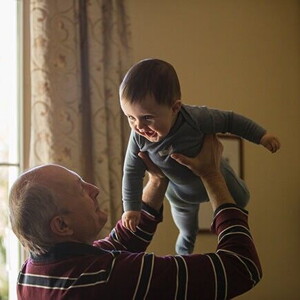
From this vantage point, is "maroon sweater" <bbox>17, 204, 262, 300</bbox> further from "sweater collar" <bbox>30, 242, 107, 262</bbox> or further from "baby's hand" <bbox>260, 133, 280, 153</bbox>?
"baby's hand" <bbox>260, 133, 280, 153</bbox>

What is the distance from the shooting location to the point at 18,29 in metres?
2.55

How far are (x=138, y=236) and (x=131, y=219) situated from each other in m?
0.05

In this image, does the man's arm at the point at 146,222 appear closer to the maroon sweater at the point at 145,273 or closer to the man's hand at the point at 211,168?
the man's hand at the point at 211,168

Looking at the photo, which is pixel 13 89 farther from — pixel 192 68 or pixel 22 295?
pixel 22 295

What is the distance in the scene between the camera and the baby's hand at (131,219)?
1.47 meters

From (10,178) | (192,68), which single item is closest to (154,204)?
(10,178)

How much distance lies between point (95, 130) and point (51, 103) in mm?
227

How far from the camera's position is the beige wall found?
288 centimetres

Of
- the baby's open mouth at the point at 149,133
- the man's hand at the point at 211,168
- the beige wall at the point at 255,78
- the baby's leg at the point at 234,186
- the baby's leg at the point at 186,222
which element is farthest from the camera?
the beige wall at the point at 255,78

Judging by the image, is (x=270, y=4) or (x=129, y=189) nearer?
(x=129, y=189)

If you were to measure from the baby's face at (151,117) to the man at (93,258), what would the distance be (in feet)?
0.58

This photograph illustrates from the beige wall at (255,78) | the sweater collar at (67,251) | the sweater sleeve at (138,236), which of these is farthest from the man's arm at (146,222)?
the beige wall at (255,78)

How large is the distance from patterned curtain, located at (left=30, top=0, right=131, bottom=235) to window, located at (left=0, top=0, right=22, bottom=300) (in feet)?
0.67

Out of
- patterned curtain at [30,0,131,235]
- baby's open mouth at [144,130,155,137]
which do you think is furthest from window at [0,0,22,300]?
baby's open mouth at [144,130,155,137]
